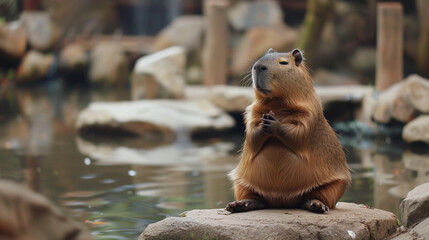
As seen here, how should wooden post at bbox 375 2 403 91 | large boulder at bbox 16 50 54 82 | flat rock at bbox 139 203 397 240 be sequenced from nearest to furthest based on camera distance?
flat rock at bbox 139 203 397 240, wooden post at bbox 375 2 403 91, large boulder at bbox 16 50 54 82

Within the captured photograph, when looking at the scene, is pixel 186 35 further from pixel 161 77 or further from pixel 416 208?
pixel 416 208

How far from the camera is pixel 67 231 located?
8.80ft

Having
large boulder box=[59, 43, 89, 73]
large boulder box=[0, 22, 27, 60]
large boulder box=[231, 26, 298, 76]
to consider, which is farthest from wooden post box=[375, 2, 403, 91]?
large boulder box=[0, 22, 27, 60]

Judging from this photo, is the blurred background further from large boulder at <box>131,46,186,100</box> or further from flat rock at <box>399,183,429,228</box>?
flat rock at <box>399,183,429,228</box>

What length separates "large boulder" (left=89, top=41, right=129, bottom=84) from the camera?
1962 cm

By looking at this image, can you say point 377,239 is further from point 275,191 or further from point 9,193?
point 9,193

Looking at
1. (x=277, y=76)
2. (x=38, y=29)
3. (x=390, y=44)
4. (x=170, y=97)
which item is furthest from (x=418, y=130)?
(x=38, y=29)

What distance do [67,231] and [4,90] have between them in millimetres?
16454

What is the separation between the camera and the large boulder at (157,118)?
11.3 m

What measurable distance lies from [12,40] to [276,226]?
52.2 ft

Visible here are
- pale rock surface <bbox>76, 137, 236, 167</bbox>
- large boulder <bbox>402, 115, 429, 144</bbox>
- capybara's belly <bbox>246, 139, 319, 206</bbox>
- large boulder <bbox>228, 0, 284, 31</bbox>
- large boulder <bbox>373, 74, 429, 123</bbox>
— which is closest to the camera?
capybara's belly <bbox>246, 139, 319, 206</bbox>

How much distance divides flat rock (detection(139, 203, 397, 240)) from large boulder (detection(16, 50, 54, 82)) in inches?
617

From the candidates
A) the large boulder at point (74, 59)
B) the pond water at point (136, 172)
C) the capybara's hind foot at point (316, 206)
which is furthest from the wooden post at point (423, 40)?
the capybara's hind foot at point (316, 206)

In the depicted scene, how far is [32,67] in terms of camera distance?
19.4 m
